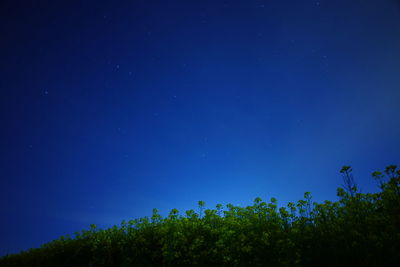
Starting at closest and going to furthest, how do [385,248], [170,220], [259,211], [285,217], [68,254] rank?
[385,248] → [285,217] → [259,211] → [170,220] → [68,254]

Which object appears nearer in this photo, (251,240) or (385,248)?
(385,248)

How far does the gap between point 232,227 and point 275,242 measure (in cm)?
133

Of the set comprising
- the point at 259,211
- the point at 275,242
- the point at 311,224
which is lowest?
the point at 275,242

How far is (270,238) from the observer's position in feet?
18.9

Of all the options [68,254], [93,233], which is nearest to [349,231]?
[93,233]

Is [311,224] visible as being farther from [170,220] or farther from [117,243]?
[117,243]

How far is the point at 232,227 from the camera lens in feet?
21.3

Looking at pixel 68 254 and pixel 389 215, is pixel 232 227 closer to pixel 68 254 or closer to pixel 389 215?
pixel 389 215

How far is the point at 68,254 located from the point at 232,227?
8373mm

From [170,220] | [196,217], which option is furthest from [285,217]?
[170,220]

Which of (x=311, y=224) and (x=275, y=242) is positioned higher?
(x=311, y=224)

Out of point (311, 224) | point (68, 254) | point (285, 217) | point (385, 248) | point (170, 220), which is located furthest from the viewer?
point (68, 254)

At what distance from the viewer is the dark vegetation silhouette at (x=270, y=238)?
4.85 meters

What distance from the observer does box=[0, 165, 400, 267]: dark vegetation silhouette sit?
4.85m
